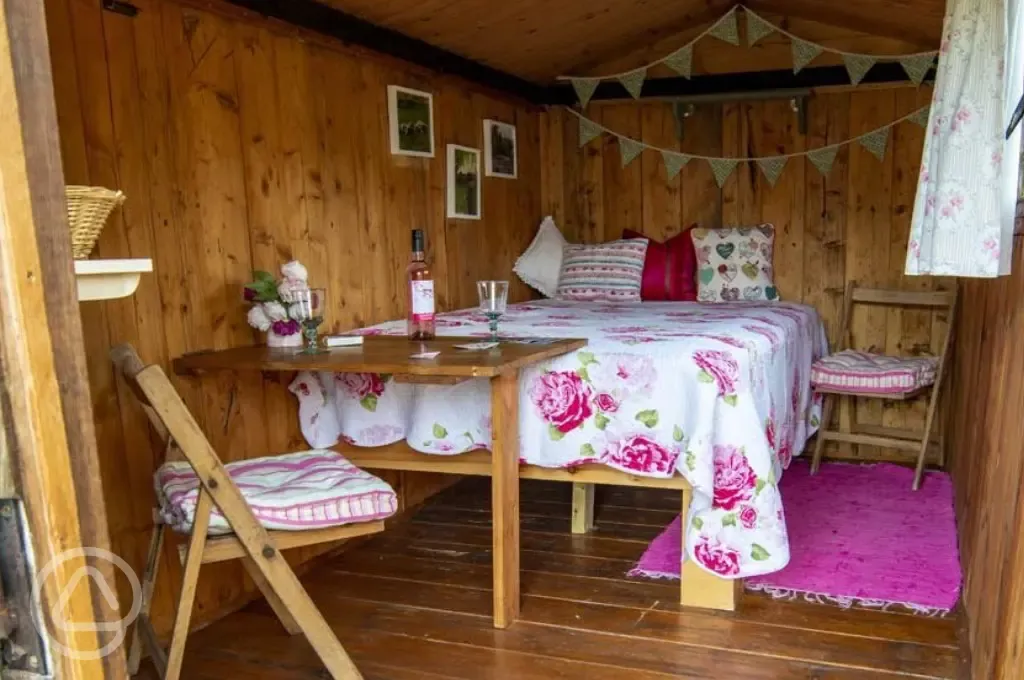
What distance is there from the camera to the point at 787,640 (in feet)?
6.49

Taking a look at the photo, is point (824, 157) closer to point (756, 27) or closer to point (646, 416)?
point (756, 27)

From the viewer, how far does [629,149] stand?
3994 mm

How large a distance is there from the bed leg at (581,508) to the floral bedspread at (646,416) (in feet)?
1.80

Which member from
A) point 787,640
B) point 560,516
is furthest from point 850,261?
point 787,640

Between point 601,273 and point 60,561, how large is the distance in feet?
11.0

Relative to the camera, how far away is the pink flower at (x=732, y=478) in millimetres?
2051

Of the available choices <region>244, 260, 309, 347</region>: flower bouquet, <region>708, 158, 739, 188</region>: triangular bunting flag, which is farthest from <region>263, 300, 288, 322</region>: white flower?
<region>708, 158, 739, 188</region>: triangular bunting flag

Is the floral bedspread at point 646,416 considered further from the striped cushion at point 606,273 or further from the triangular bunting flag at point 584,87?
the triangular bunting flag at point 584,87

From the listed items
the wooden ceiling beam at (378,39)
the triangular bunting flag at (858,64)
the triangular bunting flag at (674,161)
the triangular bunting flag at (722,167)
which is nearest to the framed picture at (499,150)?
the wooden ceiling beam at (378,39)

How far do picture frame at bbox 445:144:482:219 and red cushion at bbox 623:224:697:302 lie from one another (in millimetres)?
865

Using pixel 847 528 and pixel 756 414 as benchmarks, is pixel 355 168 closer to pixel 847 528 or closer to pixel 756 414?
pixel 756 414

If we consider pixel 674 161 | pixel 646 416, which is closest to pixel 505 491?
pixel 646 416

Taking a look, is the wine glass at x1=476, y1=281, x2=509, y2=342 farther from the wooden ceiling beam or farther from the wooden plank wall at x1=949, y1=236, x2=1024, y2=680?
the wooden plank wall at x1=949, y1=236, x2=1024, y2=680

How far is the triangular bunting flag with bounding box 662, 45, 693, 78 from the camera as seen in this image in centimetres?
369
